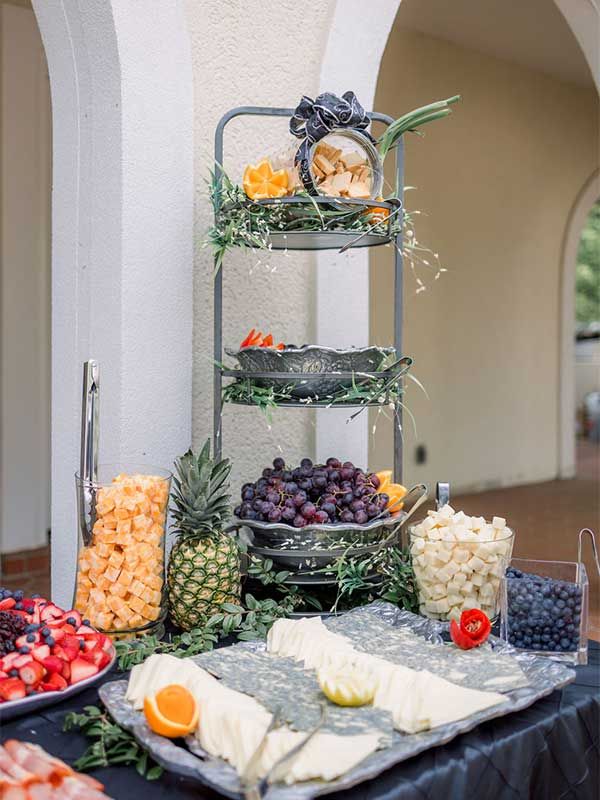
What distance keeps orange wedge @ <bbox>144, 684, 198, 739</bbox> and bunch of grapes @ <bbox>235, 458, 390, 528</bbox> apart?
0.59 metres

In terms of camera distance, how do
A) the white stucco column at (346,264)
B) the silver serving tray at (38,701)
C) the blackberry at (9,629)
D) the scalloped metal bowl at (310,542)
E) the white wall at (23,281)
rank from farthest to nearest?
1. the white wall at (23,281)
2. the white stucco column at (346,264)
3. the scalloped metal bowl at (310,542)
4. the blackberry at (9,629)
5. the silver serving tray at (38,701)

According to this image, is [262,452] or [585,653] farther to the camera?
[262,452]

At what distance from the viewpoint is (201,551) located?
5.69 feet

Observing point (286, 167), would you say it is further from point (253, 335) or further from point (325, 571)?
point (325, 571)

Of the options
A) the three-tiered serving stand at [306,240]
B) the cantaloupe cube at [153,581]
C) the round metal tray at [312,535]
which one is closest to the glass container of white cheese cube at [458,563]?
the round metal tray at [312,535]

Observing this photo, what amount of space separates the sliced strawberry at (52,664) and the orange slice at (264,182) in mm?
956

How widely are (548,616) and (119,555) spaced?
2.45ft

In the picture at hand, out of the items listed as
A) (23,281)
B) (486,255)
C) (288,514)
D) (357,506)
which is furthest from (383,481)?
(486,255)

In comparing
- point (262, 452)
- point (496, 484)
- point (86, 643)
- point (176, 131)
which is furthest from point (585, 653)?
point (496, 484)

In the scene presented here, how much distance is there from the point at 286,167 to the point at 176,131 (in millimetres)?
386

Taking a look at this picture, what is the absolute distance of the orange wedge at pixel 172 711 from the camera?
4.01 ft

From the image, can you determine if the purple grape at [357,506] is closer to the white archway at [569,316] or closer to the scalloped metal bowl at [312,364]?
the scalloped metal bowl at [312,364]

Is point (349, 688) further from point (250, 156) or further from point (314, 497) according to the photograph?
point (250, 156)

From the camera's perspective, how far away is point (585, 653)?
1585 millimetres
